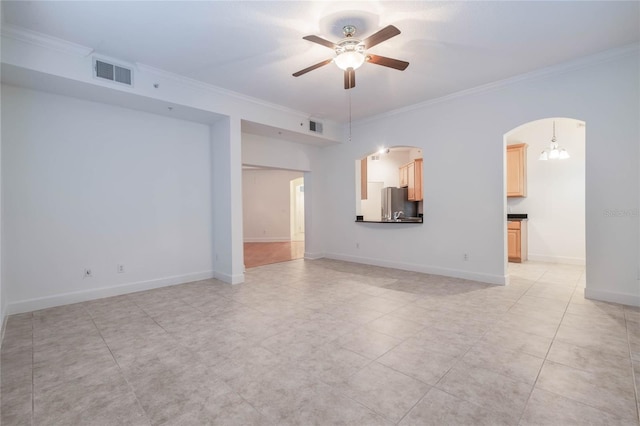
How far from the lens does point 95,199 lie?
3.96 meters

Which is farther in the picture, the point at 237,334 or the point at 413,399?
the point at 237,334

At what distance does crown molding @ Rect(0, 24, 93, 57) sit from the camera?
2.90 m

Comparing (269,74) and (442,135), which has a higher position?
(269,74)

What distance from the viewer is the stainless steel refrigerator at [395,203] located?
7578mm

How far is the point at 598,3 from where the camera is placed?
2.62 meters

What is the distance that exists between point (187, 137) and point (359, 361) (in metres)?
4.33

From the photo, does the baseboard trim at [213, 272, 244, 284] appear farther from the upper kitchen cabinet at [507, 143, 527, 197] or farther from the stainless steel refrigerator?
the upper kitchen cabinet at [507, 143, 527, 197]

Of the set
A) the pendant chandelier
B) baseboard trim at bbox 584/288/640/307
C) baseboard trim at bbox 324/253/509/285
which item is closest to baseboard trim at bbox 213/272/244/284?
baseboard trim at bbox 324/253/509/285

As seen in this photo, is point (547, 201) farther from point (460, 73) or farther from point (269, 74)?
point (269, 74)

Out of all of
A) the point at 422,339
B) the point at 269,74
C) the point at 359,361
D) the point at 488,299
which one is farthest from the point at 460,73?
the point at 359,361

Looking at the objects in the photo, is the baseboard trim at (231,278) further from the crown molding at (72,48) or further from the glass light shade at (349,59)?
the glass light shade at (349,59)

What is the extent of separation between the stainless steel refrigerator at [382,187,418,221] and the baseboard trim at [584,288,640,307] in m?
4.15

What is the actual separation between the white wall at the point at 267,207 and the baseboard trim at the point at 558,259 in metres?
7.37

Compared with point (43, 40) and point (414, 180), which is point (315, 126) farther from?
point (43, 40)
